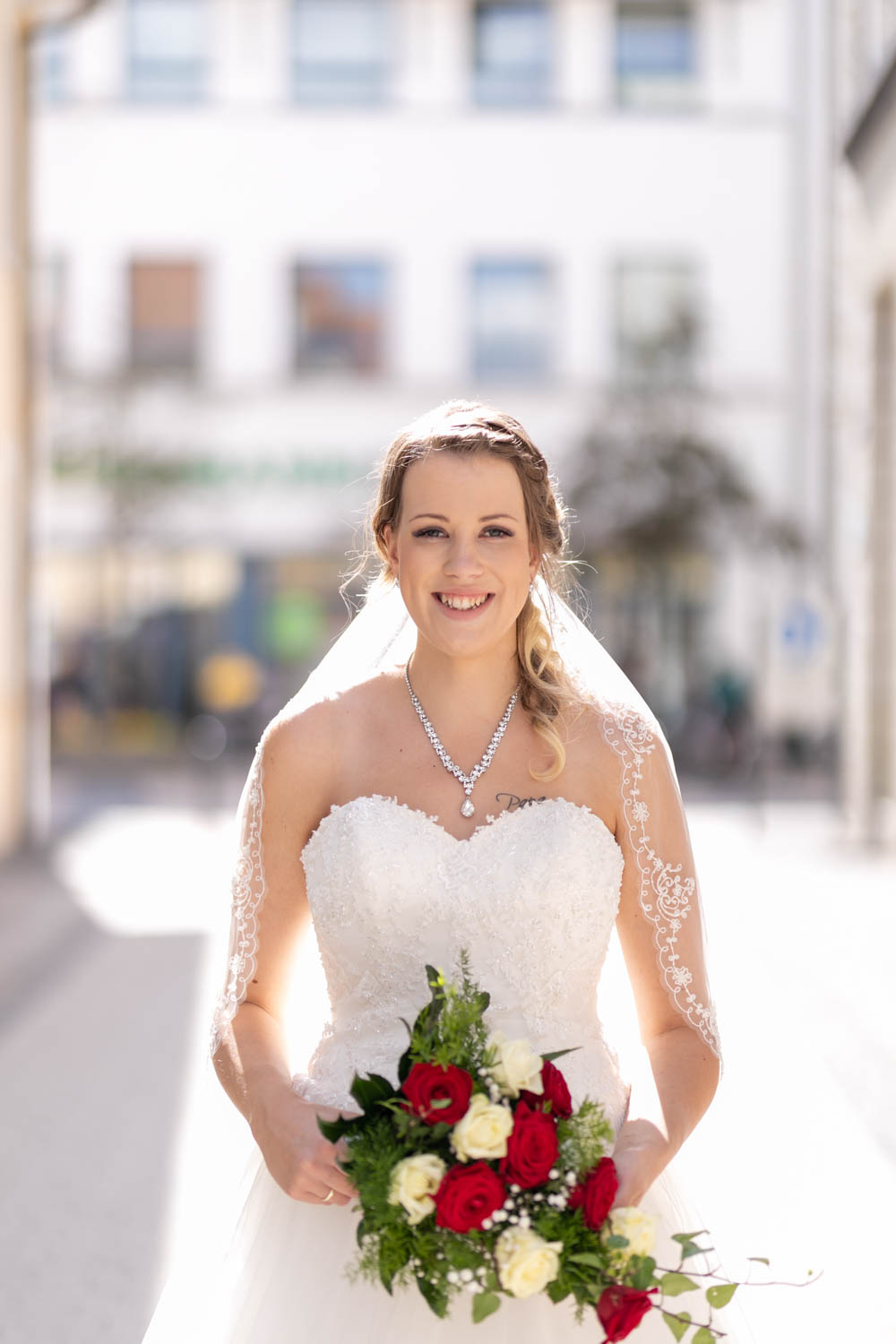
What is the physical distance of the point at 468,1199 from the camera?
188cm

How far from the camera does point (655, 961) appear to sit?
99.0 inches

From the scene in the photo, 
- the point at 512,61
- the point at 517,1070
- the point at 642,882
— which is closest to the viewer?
the point at 517,1070

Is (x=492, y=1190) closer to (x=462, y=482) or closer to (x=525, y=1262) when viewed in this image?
(x=525, y=1262)

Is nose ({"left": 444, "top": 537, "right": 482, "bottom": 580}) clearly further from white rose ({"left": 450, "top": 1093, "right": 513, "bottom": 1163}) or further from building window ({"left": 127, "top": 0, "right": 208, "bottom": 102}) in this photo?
building window ({"left": 127, "top": 0, "right": 208, "bottom": 102})

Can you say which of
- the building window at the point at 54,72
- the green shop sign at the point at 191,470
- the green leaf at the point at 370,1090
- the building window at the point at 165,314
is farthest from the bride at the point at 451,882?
the building window at the point at 54,72

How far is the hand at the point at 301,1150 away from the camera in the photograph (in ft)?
7.05

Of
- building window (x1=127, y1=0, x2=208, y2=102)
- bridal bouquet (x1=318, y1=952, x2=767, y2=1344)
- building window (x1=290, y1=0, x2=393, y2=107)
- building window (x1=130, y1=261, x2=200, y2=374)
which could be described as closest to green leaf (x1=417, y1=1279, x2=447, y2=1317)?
bridal bouquet (x1=318, y1=952, x2=767, y2=1344)

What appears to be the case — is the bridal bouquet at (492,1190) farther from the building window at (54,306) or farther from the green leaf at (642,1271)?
the building window at (54,306)

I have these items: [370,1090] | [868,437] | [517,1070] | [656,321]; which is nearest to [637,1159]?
[517,1070]

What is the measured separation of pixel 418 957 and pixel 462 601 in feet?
1.92

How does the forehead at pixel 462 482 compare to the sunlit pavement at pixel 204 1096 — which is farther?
the sunlit pavement at pixel 204 1096

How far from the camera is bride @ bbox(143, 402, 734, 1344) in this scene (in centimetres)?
241

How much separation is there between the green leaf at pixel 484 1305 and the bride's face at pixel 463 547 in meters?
0.97

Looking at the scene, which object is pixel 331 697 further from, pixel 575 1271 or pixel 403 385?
pixel 403 385
